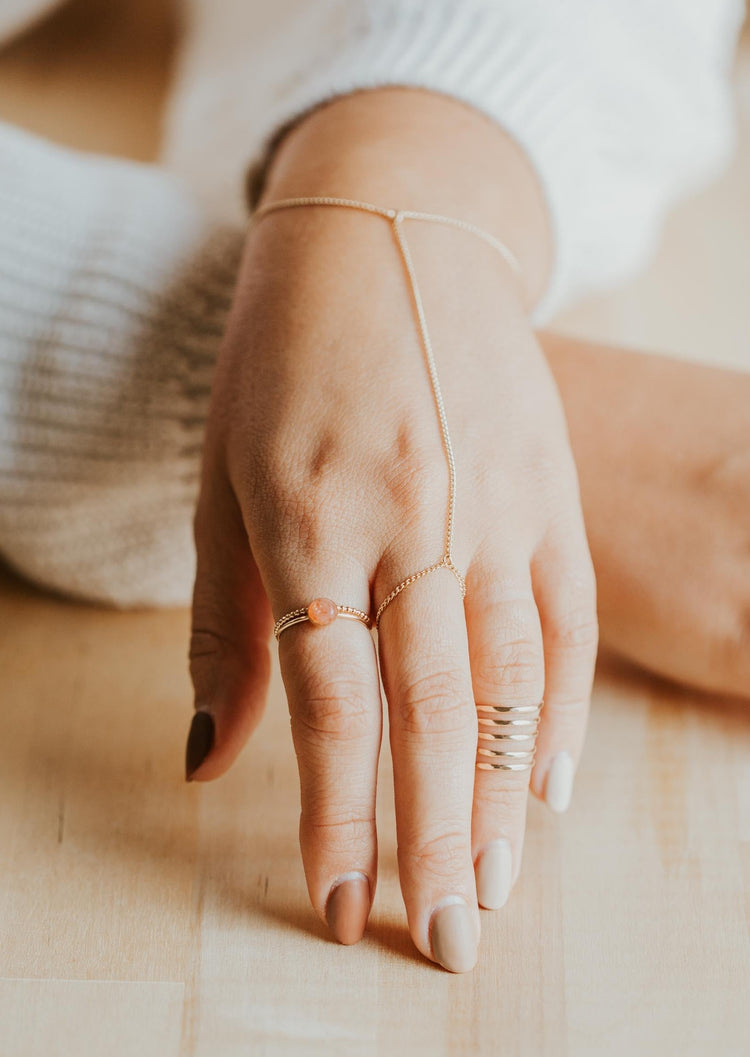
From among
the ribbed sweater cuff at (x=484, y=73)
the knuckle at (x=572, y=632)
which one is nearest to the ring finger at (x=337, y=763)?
the knuckle at (x=572, y=632)

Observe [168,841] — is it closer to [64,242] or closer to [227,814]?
[227,814]

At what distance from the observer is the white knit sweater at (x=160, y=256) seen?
2.57 ft

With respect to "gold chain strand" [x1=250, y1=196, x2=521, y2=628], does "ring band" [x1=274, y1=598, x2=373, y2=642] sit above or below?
below

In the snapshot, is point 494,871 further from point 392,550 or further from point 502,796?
point 392,550

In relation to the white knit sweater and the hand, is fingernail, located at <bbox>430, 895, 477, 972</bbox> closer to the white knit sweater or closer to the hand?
the hand

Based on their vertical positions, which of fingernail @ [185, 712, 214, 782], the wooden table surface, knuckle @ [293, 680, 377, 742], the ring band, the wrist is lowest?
the wooden table surface

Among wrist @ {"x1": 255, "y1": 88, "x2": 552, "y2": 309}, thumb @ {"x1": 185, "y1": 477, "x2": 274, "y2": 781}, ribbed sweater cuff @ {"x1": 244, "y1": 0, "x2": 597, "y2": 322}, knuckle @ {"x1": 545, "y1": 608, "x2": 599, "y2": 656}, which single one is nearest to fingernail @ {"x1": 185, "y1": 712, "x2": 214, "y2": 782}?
thumb @ {"x1": 185, "y1": 477, "x2": 274, "y2": 781}

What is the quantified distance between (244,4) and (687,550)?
2.70 ft

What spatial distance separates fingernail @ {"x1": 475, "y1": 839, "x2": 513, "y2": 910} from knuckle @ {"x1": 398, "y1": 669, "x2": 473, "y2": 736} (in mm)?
77

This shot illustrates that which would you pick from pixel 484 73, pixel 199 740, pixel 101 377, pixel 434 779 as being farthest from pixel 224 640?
pixel 484 73

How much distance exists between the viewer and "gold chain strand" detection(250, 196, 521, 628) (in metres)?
0.56

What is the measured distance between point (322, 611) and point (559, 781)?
0.19 metres

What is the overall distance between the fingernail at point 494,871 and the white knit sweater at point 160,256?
352 mm

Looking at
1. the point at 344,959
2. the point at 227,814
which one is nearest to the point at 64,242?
the point at 227,814
